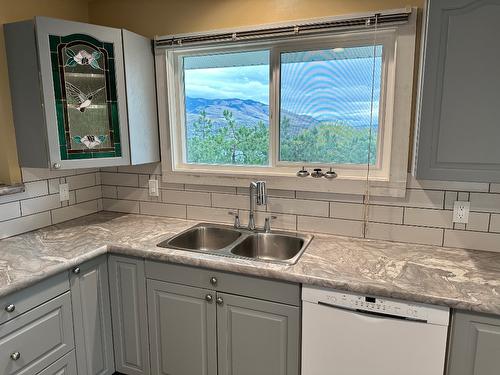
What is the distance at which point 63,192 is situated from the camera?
2414mm

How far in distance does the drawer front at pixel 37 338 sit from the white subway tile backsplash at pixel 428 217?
5.93ft

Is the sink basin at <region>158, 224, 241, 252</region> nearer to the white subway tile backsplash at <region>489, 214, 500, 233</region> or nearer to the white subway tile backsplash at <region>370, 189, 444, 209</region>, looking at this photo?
the white subway tile backsplash at <region>370, 189, 444, 209</region>

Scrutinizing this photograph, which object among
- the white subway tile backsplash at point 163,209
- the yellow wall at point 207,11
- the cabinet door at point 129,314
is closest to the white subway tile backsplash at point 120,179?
the white subway tile backsplash at point 163,209

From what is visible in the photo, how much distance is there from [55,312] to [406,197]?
187 cm

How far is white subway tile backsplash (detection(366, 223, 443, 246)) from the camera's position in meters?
1.95

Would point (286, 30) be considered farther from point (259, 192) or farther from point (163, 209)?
point (163, 209)

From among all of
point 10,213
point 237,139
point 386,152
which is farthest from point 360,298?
point 10,213

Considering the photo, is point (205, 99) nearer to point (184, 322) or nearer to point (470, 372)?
point (184, 322)

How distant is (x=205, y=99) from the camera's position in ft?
7.97

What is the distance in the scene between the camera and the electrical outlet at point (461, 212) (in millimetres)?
1868

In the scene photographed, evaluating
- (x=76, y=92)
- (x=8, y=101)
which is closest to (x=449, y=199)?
(x=76, y=92)

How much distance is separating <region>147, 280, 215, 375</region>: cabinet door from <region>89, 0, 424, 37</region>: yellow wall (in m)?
1.54

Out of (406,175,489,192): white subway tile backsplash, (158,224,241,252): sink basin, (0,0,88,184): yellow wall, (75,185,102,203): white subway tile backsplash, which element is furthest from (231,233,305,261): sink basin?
(0,0,88,184): yellow wall

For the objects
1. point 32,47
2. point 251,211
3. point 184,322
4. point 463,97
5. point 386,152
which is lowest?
point 184,322
